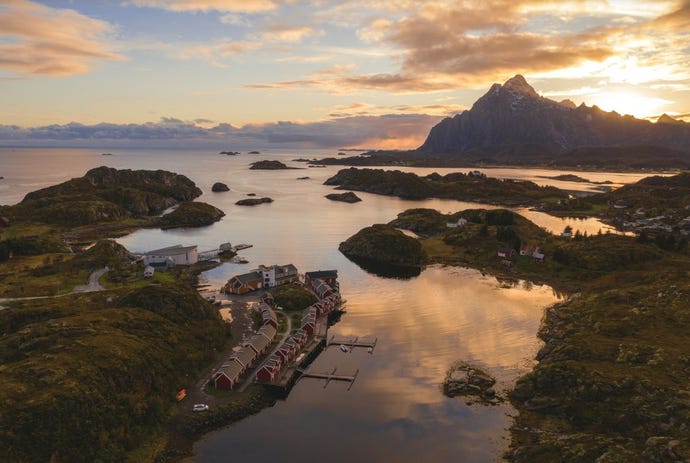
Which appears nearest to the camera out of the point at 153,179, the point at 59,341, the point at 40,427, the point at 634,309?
the point at 40,427

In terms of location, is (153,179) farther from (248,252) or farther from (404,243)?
(404,243)

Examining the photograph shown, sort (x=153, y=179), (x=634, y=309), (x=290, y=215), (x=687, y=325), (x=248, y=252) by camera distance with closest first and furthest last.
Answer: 1. (x=687, y=325)
2. (x=634, y=309)
3. (x=248, y=252)
4. (x=290, y=215)
5. (x=153, y=179)

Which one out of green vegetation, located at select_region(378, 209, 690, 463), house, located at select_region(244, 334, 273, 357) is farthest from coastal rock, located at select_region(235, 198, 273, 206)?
house, located at select_region(244, 334, 273, 357)

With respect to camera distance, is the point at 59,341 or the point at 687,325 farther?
the point at 687,325

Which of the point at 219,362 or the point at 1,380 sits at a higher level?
the point at 1,380

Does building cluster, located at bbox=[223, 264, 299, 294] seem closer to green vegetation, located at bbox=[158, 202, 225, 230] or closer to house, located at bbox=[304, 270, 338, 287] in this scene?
house, located at bbox=[304, 270, 338, 287]

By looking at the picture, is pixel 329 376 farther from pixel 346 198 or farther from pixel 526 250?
pixel 346 198

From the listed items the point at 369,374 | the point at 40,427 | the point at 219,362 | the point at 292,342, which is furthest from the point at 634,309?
the point at 40,427
